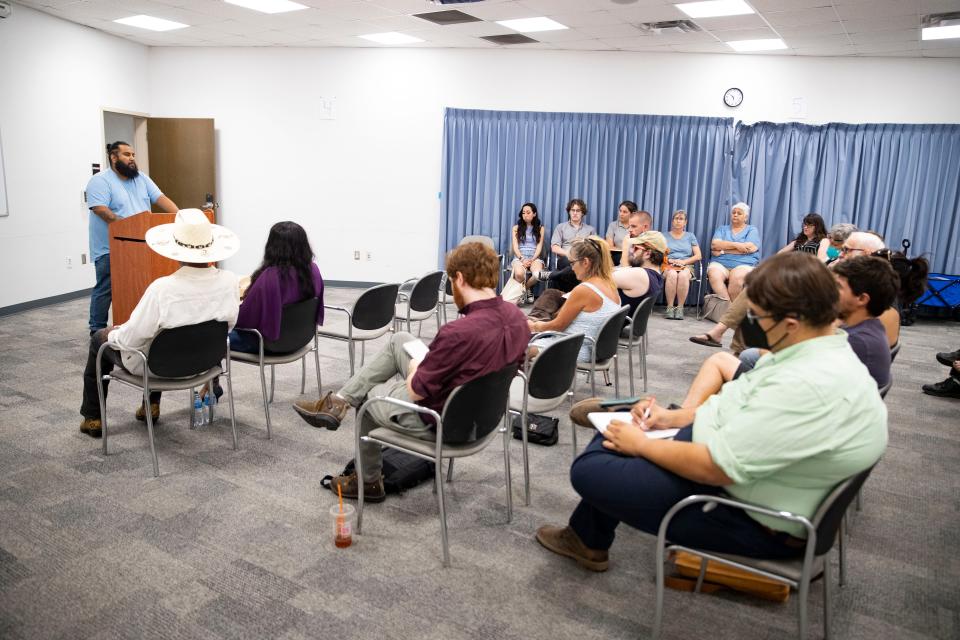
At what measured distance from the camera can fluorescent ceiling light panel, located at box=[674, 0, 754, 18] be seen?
5562 mm

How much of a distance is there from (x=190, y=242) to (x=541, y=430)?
2.05m

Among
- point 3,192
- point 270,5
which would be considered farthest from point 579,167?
point 3,192

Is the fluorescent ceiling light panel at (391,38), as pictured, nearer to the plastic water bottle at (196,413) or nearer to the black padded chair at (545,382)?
the plastic water bottle at (196,413)

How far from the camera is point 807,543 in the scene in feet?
5.76

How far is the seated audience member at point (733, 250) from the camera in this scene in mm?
7516

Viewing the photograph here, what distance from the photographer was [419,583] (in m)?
2.39

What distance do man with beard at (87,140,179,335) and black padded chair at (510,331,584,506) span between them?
11.6 feet

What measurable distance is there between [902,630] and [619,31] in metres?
5.97

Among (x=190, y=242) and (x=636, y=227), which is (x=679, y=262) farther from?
(x=190, y=242)

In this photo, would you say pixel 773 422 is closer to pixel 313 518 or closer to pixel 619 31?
pixel 313 518

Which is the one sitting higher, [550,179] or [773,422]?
[550,179]

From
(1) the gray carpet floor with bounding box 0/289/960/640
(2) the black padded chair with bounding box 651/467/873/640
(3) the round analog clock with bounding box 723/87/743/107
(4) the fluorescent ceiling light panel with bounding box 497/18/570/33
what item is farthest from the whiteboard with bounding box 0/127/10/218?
(3) the round analog clock with bounding box 723/87/743/107

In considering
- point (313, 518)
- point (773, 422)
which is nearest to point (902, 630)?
point (773, 422)

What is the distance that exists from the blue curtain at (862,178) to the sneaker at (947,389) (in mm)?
3243
